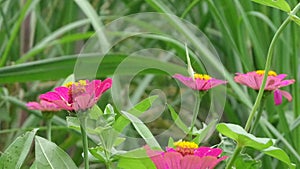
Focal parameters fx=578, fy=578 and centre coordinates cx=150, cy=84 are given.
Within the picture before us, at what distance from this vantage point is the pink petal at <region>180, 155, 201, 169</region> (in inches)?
9.7

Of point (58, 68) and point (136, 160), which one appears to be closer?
point (136, 160)

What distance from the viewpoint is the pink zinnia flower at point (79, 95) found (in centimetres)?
28

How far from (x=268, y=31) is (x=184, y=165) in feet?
2.15

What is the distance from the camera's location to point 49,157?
0.31m

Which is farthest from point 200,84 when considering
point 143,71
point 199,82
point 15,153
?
point 143,71

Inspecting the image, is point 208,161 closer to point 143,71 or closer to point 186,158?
point 186,158

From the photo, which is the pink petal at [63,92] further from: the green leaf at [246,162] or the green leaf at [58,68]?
the green leaf at [58,68]

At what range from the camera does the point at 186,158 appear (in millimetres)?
247

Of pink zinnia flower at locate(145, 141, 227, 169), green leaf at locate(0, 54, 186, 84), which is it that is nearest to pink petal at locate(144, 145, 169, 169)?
pink zinnia flower at locate(145, 141, 227, 169)

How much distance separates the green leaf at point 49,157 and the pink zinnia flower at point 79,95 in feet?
0.09

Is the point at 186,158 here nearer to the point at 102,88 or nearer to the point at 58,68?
the point at 102,88

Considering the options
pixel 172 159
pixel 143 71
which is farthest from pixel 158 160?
pixel 143 71

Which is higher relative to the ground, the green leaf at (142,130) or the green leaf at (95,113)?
the green leaf at (95,113)

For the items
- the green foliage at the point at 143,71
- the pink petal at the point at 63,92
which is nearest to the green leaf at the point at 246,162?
the green foliage at the point at 143,71
